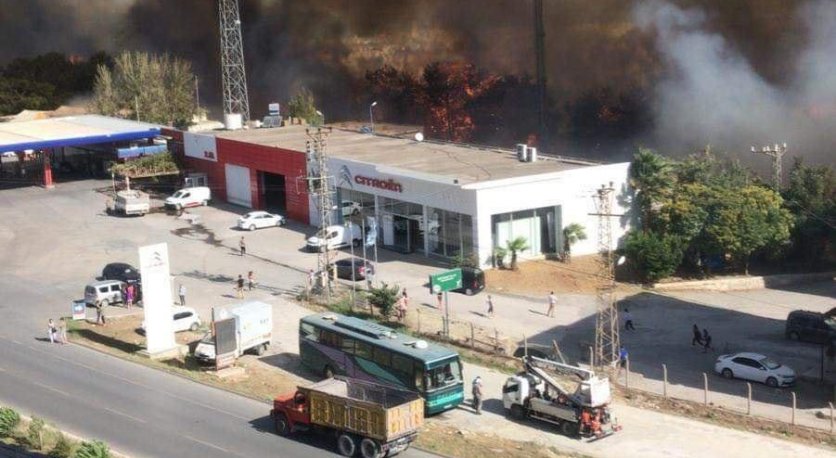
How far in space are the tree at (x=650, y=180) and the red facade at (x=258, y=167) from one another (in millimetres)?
12950

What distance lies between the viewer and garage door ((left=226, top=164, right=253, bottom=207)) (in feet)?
173

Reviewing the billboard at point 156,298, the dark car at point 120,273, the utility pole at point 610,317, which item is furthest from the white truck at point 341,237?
the utility pole at point 610,317

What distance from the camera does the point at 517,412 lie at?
2644cm

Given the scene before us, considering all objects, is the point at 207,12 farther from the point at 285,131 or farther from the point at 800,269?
the point at 800,269

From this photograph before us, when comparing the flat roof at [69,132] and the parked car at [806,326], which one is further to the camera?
the flat roof at [69,132]

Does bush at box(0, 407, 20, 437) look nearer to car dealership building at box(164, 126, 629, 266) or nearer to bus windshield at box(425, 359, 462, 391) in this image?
bus windshield at box(425, 359, 462, 391)

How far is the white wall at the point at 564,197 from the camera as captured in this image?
4106cm

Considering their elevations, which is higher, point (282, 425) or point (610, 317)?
point (610, 317)

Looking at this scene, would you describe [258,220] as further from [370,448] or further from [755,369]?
[370,448]

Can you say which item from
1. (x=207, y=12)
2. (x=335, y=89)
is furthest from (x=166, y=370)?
(x=207, y=12)

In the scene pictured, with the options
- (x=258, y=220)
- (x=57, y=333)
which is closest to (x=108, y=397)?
(x=57, y=333)

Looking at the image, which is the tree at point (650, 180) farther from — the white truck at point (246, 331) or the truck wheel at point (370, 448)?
the truck wheel at point (370, 448)

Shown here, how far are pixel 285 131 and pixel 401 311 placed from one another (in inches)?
973

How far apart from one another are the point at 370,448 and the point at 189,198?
3141 cm
